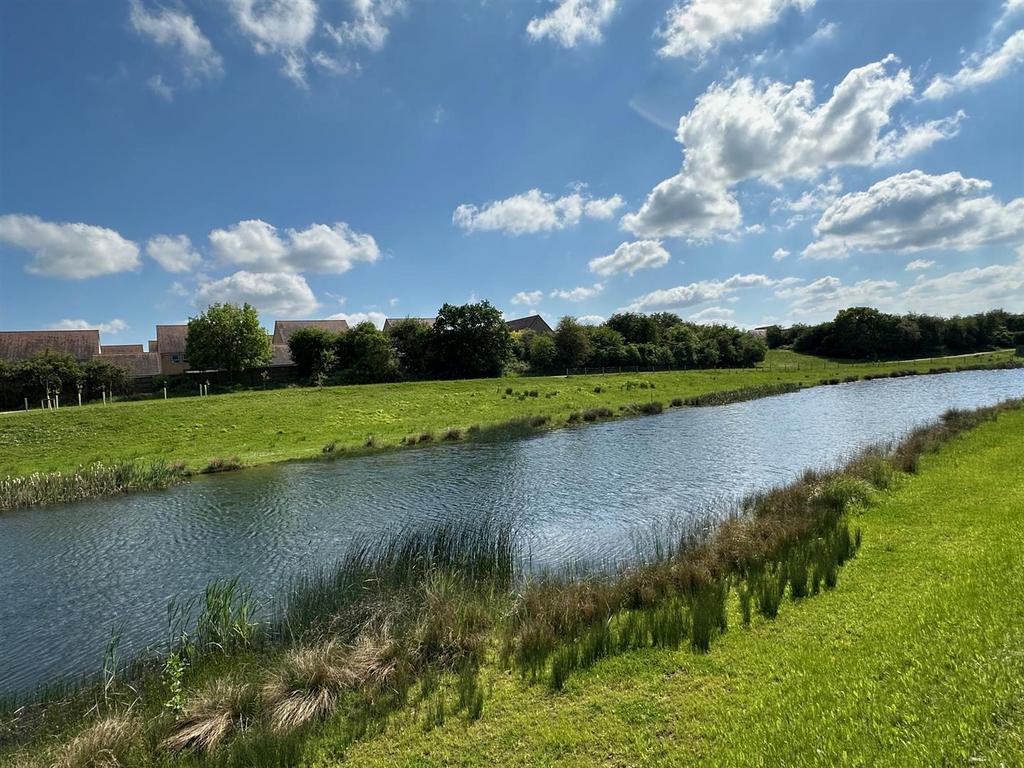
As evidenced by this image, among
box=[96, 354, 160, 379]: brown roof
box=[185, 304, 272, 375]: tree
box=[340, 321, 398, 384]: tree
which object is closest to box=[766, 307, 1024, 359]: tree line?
box=[340, 321, 398, 384]: tree

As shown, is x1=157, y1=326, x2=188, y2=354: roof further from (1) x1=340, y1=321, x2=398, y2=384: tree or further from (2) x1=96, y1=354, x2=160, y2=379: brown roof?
(1) x1=340, y1=321, x2=398, y2=384: tree

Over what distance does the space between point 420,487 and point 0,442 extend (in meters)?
25.4

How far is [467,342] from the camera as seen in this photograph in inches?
2383

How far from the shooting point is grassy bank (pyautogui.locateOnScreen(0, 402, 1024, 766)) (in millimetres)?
4832

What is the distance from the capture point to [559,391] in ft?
153

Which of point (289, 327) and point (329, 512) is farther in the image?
point (289, 327)

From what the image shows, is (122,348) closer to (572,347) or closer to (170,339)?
(170,339)

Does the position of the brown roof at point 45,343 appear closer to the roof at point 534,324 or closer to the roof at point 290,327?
the roof at point 290,327

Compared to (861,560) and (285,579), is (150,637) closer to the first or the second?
(285,579)

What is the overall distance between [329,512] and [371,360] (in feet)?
135

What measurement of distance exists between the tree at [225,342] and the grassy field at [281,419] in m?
14.8

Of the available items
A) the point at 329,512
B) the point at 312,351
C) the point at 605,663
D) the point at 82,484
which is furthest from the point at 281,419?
the point at 605,663

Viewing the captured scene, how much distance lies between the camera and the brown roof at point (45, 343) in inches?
2226

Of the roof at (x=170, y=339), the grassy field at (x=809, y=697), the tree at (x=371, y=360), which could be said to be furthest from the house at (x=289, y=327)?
the grassy field at (x=809, y=697)
